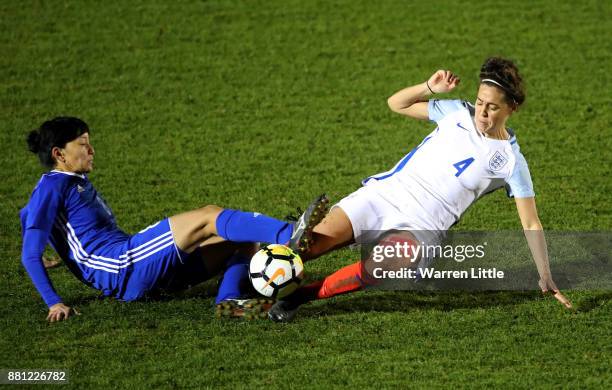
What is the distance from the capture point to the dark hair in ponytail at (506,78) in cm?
639

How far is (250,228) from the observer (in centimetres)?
649

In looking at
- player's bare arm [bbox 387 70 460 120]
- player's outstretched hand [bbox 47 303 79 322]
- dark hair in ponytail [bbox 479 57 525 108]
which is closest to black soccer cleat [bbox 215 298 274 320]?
player's outstretched hand [bbox 47 303 79 322]

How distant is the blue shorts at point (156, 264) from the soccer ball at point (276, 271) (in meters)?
0.49

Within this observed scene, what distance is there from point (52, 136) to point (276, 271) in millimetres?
1753

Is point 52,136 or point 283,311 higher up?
point 52,136

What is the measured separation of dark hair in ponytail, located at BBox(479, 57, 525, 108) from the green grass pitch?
4.54 ft

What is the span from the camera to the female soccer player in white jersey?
6500mm

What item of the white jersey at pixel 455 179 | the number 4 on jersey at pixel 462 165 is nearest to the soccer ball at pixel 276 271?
the white jersey at pixel 455 179

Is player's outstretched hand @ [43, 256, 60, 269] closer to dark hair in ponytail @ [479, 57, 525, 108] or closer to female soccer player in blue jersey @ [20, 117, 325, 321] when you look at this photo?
female soccer player in blue jersey @ [20, 117, 325, 321]

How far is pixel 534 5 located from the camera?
12922 millimetres

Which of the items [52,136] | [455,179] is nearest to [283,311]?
[455,179]

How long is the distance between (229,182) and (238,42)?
3467mm

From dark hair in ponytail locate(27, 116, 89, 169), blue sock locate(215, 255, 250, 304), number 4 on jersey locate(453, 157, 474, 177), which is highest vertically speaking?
number 4 on jersey locate(453, 157, 474, 177)

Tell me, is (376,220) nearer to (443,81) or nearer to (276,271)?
(276,271)
